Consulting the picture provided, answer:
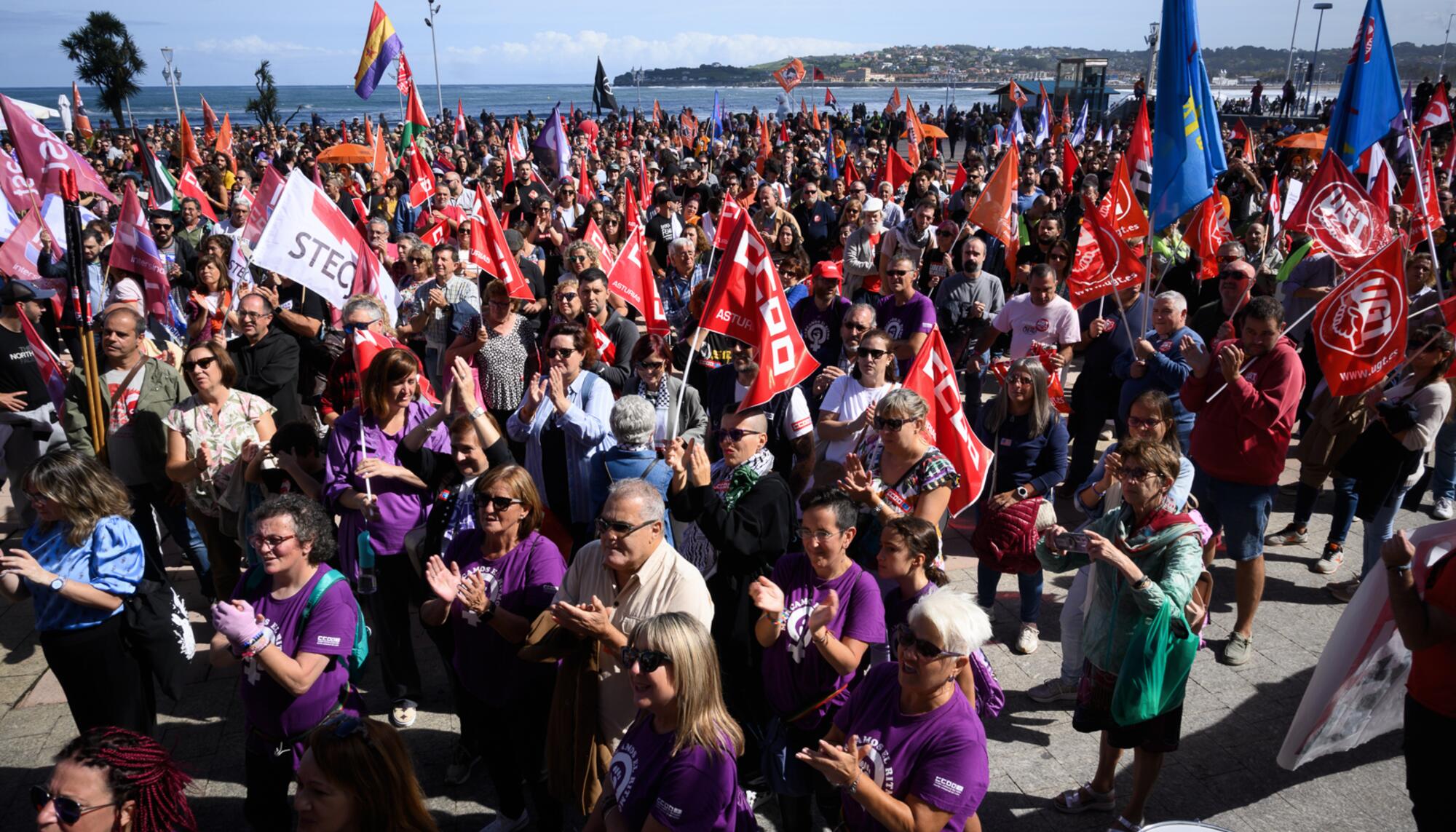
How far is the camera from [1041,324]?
712cm

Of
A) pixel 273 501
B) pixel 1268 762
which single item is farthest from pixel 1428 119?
pixel 273 501

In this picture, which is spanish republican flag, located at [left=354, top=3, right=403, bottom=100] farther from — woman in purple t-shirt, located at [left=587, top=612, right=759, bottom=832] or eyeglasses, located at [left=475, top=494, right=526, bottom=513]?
woman in purple t-shirt, located at [left=587, top=612, right=759, bottom=832]

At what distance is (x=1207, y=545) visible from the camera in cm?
499

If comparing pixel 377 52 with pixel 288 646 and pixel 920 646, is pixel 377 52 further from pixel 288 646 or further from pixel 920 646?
pixel 920 646

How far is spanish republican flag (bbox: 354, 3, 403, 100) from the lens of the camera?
14602 millimetres

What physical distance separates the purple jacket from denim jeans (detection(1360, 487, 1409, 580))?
5.22 m

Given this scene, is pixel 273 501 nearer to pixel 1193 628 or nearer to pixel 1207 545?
pixel 1193 628

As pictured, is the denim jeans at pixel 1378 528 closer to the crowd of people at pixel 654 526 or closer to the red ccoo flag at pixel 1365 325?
the crowd of people at pixel 654 526

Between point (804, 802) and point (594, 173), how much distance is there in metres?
15.7

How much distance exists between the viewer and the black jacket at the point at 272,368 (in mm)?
6059

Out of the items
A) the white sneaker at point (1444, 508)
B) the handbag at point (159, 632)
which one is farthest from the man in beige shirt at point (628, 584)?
the white sneaker at point (1444, 508)

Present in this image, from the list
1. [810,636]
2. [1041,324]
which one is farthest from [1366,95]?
[810,636]

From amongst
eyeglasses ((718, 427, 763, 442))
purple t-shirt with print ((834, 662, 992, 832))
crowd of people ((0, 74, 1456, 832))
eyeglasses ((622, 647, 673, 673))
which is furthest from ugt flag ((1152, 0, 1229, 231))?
eyeglasses ((622, 647, 673, 673))

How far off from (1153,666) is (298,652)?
308 centimetres
